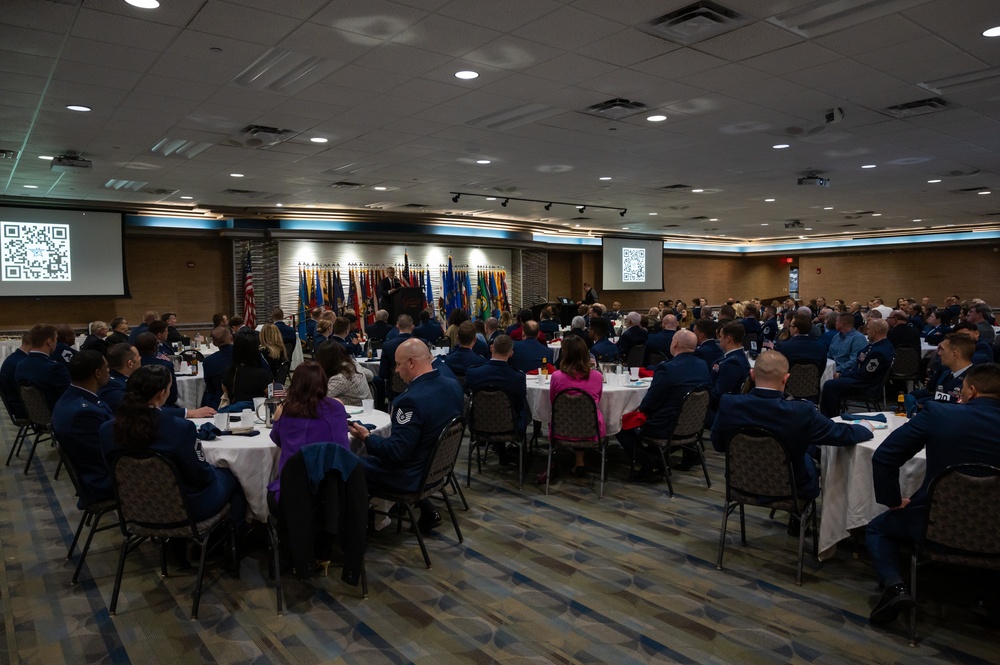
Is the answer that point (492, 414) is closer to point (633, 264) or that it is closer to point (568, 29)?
point (568, 29)

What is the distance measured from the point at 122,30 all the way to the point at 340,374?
8.74ft

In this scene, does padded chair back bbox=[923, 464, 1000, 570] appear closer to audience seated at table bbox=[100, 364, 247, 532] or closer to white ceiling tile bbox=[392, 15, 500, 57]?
audience seated at table bbox=[100, 364, 247, 532]

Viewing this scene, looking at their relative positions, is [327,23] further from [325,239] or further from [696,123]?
[325,239]

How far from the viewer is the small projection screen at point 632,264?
21.6 meters

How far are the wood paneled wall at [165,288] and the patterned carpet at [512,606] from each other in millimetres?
9975

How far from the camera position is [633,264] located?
73.3 ft

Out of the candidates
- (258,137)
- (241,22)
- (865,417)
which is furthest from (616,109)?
(258,137)

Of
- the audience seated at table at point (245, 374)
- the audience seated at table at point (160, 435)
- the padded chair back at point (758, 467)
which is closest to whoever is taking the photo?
the audience seated at table at point (160, 435)

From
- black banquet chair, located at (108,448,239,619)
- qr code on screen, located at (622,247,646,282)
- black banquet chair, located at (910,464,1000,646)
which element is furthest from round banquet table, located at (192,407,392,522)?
qr code on screen, located at (622,247,646,282)

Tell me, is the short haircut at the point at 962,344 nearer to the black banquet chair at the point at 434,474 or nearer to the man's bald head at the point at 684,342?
the man's bald head at the point at 684,342

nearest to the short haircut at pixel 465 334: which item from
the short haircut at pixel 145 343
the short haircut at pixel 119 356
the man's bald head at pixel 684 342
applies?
the man's bald head at pixel 684 342

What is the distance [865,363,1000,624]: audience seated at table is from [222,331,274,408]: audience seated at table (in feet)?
13.9

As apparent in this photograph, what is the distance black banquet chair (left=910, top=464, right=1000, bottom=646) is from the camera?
116 inches

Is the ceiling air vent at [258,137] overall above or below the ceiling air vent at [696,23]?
above
